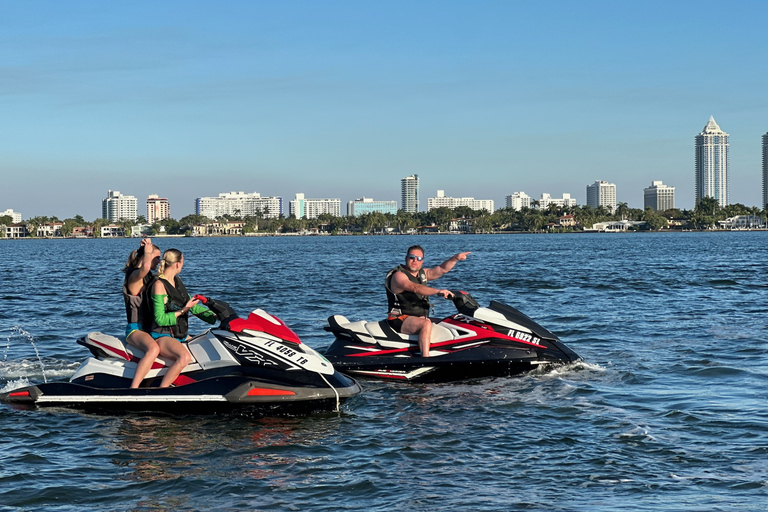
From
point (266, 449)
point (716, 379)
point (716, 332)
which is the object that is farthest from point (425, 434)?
point (716, 332)

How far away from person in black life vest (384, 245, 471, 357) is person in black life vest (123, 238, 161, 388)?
3420mm

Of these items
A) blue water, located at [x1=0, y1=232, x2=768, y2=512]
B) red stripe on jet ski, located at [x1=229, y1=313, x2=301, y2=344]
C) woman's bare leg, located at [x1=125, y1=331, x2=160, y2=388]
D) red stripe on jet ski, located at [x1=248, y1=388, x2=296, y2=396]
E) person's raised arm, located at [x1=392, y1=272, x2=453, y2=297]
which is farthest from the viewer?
person's raised arm, located at [x1=392, y1=272, x2=453, y2=297]

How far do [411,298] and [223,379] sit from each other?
3.17m

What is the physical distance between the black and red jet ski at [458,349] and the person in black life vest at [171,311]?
9.03 ft

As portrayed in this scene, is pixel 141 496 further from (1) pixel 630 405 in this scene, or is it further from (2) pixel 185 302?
(1) pixel 630 405

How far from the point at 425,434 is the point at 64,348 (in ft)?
29.4


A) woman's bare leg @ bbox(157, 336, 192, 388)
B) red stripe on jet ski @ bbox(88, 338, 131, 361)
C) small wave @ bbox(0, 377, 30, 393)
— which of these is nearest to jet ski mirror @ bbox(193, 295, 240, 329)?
woman's bare leg @ bbox(157, 336, 192, 388)

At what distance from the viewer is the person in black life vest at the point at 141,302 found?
360 inches

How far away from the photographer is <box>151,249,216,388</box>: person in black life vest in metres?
9.23

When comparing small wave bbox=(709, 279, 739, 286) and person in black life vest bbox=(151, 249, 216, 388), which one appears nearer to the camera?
person in black life vest bbox=(151, 249, 216, 388)

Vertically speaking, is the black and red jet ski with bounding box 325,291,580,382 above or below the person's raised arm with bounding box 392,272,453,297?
below

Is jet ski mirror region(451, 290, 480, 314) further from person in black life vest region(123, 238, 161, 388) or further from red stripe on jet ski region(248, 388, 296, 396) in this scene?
person in black life vest region(123, 238, 161, 388)

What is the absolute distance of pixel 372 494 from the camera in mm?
6934

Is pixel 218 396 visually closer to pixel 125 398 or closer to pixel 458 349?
pixel 125 398
